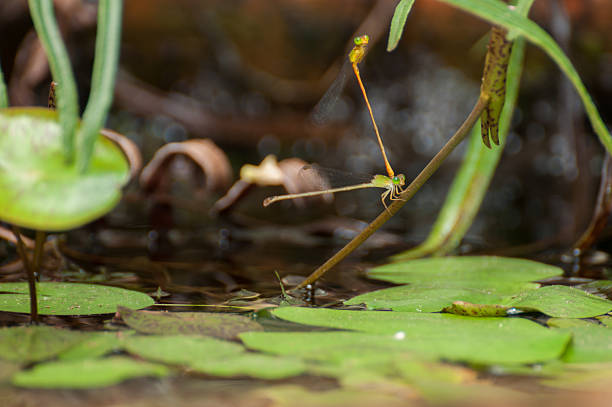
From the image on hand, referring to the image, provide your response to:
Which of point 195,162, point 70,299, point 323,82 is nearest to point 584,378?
point 70,299

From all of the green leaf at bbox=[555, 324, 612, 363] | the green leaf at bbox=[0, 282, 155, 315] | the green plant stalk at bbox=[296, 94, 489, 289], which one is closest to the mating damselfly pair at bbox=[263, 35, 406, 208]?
the green plant stalk at bbox=[296, 94, 489, 289]

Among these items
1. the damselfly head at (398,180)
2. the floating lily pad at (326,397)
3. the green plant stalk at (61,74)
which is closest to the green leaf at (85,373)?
the floating lily pad at (326,397)

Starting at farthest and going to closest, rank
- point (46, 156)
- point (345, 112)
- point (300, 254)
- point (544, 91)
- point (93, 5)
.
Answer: point (345, 112) < point (544, 91) < point (93, 5) < point (300, 254) < point (46, 156)

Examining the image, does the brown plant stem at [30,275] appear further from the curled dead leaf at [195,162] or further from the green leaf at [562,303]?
the curled dead leaf at [195,162]

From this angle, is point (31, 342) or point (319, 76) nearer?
point (31, 342)

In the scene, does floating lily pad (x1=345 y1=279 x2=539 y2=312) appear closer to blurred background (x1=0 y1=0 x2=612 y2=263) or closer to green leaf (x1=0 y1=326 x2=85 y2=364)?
green leaf (x1=0 y1=326 x2=85 y2=364)

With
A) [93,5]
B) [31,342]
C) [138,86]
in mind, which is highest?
[93,5]

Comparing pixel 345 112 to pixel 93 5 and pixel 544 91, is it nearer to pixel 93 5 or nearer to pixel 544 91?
pixel 544 91

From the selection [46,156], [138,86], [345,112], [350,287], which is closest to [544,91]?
[345,112]
